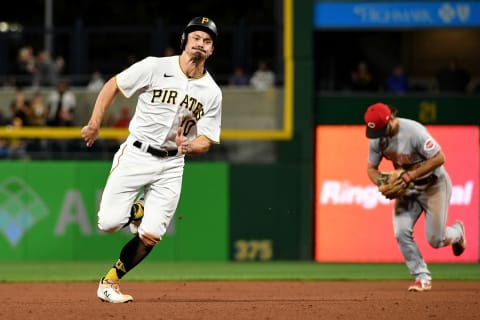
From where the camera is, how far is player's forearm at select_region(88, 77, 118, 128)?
28.1 ft

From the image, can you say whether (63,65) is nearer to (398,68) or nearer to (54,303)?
(398,68)

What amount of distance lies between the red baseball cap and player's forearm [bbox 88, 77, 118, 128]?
264cm

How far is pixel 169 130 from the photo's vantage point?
898 centimetres

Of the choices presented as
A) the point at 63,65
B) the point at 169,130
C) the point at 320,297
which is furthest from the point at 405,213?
the point at 63,65

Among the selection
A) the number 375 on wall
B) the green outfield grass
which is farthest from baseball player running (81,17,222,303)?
the number 375 on wall

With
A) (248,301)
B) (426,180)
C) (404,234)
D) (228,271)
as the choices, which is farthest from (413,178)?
(228,271)

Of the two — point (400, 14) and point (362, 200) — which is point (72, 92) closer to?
point (362, 200)

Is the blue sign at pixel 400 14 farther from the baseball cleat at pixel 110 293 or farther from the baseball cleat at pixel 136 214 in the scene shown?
the baseball cleat at pixel 110 293

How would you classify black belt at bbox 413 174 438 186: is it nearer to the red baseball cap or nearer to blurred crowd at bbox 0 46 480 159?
the red baseball cap

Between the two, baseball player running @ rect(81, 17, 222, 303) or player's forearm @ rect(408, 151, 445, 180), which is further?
player's forearm @ rect(408, 151, 445, 180)

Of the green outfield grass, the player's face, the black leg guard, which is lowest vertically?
the green outfield grass

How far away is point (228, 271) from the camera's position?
14328 mm

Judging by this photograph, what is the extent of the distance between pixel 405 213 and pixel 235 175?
544 cm

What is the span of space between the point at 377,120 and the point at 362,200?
5747mm
